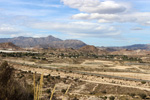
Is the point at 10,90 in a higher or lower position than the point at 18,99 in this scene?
higher

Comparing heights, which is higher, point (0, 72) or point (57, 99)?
point (0, 72)

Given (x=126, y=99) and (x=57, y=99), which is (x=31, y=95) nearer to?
(x=57, y=99)

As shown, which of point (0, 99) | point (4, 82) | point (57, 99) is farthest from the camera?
point (57, 99)

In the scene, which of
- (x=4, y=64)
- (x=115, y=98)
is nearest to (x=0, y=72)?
(x=4, y=64)

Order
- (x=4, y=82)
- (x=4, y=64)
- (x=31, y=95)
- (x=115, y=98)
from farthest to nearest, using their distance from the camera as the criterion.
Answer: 1. (x=115, y=98)
2. (x=4, y=64)
3. (x=31, y=95)
4. (x=4, y=82)

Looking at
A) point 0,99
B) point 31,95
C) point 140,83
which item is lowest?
point 140,83

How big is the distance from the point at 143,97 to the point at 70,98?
11.7 m

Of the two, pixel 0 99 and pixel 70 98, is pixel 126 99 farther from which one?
pixel 0 99

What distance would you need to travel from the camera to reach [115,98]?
2489 centimetres

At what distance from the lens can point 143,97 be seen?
25.4m

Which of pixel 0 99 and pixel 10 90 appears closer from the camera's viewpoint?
pixel 0 99

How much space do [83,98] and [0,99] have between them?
18.5 m

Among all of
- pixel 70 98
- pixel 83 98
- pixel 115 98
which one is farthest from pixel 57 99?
pixel 115 98

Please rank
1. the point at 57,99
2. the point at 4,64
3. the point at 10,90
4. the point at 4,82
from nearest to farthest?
the point at 10,90
the point at 4,82
the point at 4,64
the point at 57,99
